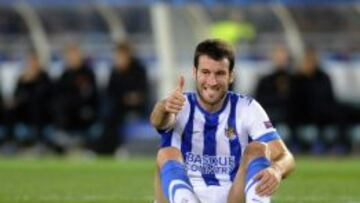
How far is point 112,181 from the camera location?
586 inches

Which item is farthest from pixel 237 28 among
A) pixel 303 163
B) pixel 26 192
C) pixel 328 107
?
pixel 26 192

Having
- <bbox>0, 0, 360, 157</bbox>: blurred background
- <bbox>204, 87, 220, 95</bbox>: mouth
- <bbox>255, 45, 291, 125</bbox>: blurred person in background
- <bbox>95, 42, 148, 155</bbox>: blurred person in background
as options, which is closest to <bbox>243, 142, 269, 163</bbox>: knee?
<bbox>204, 87, 220, 95</bbox>: mouth

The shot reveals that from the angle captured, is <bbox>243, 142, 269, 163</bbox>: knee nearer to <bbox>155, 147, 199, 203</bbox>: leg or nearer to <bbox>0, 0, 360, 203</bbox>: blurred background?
<bbox>155, 147, 199, 203</bbox>: leg

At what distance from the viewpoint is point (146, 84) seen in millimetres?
20797

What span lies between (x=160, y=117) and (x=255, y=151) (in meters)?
0.67

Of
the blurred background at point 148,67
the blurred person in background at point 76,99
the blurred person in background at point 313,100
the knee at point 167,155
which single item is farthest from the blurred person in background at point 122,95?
the knee at point 167,155

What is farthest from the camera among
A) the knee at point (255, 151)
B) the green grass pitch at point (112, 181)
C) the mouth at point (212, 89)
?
the green grass pitch at point (112, 181)

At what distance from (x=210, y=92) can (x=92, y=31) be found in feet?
48.1

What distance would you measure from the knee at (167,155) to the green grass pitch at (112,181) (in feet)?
8.35

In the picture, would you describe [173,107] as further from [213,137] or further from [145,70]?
[145,70]

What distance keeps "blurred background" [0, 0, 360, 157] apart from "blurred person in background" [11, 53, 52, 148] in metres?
0.02

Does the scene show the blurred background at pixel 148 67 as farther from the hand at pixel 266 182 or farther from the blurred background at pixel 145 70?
the hand at pixel 266 182

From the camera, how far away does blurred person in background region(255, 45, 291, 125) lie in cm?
2047

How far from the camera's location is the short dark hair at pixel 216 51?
861 cm
